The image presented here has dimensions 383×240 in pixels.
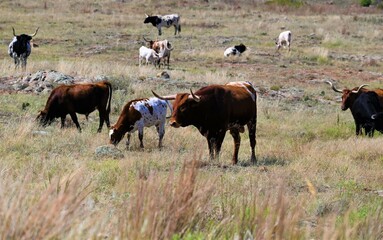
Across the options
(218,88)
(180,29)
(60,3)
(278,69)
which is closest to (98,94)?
(218,88)

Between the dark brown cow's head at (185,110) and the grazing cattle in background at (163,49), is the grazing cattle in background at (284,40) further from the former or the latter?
the dark brown cow's head at (185,110)

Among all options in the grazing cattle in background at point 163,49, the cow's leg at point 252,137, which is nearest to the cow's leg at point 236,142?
the cow's leg at point 252,137

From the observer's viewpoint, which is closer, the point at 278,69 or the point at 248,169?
the point at 248,169

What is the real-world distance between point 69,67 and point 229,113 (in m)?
11.7

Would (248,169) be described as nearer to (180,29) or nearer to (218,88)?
(218,88)

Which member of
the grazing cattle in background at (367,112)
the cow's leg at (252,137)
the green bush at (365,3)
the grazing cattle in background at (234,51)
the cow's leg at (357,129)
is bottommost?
the green bush at (365,3)

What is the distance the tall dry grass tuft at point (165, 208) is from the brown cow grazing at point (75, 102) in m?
9.38

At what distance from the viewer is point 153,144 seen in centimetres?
1273

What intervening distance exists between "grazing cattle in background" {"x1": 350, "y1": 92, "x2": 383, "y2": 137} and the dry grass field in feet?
1.40

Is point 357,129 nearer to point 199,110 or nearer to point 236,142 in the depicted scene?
point 236,142

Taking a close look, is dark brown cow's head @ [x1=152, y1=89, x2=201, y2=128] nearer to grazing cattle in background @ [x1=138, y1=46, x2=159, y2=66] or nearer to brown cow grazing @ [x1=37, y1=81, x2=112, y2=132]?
brown cow grazing @ [x1=37, y1=81, x2=112, y2=132]

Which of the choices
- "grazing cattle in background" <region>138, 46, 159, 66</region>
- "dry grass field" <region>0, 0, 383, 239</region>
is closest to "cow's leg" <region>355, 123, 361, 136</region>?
"dry grass field" <region>0, 0, 383, 239</region>

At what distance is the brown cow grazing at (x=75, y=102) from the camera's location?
558 inches

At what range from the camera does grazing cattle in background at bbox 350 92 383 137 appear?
1544 centimetres
